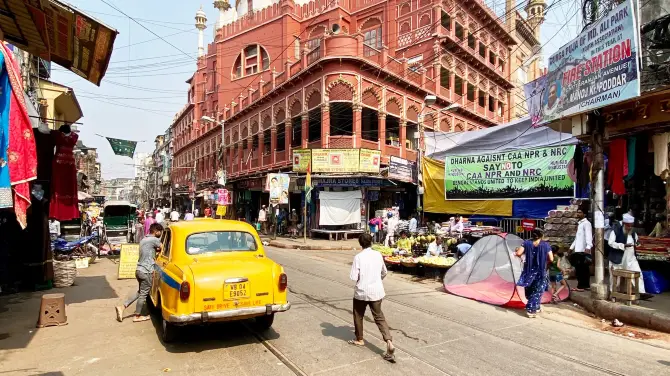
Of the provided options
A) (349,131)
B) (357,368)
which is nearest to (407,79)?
(349,131)

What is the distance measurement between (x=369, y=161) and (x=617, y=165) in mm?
13983

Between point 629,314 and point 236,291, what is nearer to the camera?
point 236,291

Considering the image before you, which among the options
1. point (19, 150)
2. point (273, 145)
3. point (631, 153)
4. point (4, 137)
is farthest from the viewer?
point (273, 145)

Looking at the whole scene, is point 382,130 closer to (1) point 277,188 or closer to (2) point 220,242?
(1) point 277,188

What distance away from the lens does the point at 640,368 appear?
528 cm

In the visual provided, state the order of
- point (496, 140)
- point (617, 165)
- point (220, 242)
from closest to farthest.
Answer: point (220, 242) → point (617, 165) → point (496, 140)

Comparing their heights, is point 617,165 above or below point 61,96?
below

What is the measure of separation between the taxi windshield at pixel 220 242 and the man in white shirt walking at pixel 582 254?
7.96 meters

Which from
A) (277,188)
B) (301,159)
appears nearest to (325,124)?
(301,159)

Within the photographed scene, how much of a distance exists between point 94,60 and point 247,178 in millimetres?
26789

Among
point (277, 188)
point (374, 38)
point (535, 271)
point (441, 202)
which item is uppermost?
point (374, 38)

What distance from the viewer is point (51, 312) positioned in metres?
7.00

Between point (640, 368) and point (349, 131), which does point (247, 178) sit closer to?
point (349, 131)

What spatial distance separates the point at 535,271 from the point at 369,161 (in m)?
15.7
